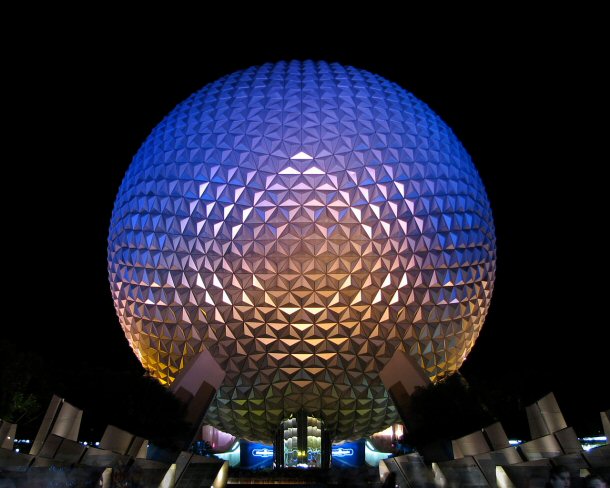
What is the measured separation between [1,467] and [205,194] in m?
10.7

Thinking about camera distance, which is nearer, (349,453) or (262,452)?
(349,453)

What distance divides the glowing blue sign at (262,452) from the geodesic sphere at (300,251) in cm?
137

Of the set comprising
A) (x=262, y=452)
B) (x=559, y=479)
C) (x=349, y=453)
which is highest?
(x=559, y=479)

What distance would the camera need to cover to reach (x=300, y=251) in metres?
22.6

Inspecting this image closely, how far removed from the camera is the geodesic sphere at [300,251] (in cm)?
2278

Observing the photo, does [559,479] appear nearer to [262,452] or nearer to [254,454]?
[262,452]

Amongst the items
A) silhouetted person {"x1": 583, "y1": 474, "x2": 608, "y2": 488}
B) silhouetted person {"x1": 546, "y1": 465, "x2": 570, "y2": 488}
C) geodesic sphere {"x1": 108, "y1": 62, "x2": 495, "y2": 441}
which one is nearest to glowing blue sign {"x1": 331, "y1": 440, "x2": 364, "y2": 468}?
geodesic sphere {"x1": 108, "y1": 62, "x2": 495, "y2": 441}

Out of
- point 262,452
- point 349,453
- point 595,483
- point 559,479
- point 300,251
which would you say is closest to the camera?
point 595,483

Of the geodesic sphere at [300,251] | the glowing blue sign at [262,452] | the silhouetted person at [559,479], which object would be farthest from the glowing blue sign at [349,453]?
the silhouetted person at [559,479]

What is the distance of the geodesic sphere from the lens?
74.7ft

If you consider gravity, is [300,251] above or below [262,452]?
above

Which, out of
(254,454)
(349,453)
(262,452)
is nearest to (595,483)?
(349,453)

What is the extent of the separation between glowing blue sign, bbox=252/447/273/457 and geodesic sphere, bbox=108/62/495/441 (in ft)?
4.50

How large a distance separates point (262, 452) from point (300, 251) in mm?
8078
